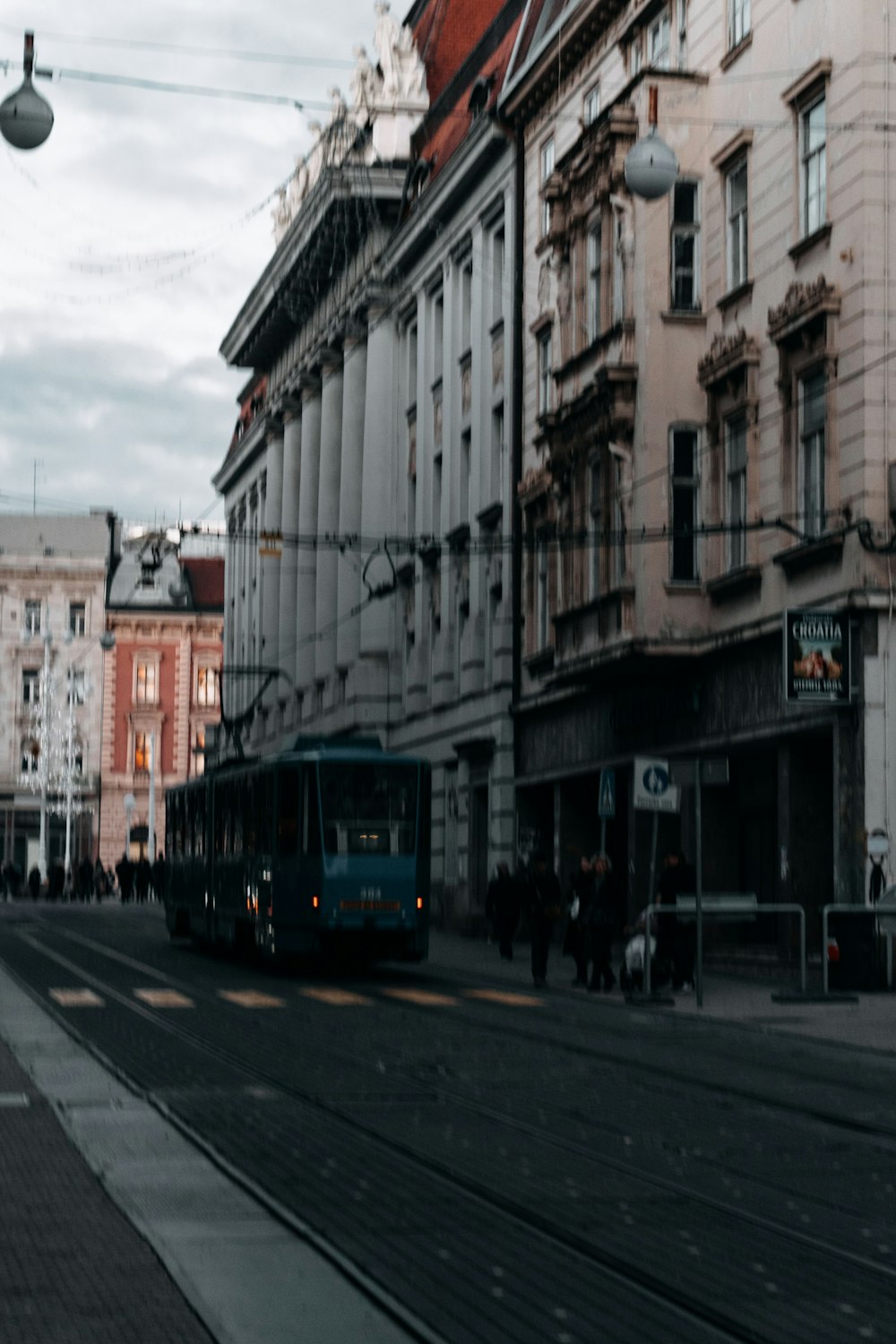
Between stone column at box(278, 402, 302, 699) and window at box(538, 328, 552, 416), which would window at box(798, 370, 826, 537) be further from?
stone column at box(278, 402, 302, 699)

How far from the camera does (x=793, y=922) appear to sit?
2864 cm

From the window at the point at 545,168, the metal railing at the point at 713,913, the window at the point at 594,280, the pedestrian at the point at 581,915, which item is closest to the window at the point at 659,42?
the window at the point at 594,280

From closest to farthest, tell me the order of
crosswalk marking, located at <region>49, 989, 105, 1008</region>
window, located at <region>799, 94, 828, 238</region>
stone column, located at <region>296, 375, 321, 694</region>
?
crosswalk marking, located at <region>49, 989, 105, 1008</region> < window, located at <region>799, 94, 828, 238</region> < stone column, located at <region>296, 375, 321, 694</region>

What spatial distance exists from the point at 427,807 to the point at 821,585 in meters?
6.44

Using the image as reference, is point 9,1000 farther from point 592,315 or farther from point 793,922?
point 592,315

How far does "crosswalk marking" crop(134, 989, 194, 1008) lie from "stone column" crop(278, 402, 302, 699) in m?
42.2

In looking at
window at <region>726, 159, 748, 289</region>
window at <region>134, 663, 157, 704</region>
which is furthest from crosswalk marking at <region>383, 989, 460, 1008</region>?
window at <region>134, 663, 157, 704</region>

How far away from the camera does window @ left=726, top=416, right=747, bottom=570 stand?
1209 inches

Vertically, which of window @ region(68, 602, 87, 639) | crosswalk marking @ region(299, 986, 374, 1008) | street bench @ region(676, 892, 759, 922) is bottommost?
crosswalk marking @ region(299, 986, 374, 1008)

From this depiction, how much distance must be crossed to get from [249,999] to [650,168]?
10.3 m

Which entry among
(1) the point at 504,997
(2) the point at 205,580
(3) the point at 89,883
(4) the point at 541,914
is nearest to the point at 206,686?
(2) the point at 205,580

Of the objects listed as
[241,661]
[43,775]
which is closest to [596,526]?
[241,661]

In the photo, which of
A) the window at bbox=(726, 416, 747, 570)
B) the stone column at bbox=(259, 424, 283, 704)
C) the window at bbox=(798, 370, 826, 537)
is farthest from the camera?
the stone column at bbox=(259, 424, 283, 704)

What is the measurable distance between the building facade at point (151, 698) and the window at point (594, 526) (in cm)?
7005
